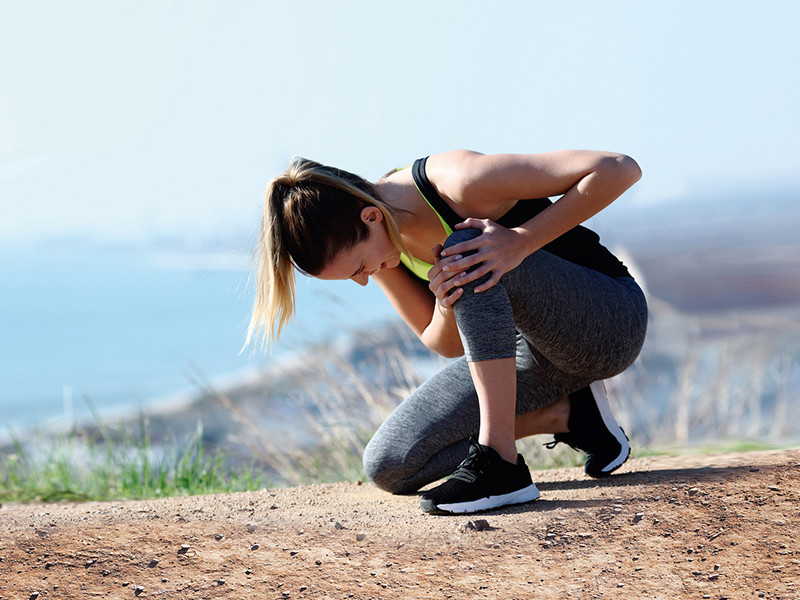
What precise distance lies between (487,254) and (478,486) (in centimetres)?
56

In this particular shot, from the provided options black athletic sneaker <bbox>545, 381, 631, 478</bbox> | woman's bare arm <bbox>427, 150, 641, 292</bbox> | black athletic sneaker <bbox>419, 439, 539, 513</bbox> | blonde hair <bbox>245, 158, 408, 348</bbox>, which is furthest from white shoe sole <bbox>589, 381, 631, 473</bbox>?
blonde hair <bbox>245, 158, 408, 348</bbox>

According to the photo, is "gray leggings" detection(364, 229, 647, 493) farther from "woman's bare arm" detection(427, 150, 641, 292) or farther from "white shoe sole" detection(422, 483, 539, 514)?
"white shoe sole" detection(422, 483, 539, 514)

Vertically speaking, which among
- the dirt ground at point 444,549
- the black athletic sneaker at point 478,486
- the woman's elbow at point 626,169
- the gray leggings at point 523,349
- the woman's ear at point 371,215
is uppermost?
the woman's elbow at point 626,169

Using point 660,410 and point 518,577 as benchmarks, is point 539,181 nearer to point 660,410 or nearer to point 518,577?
point 518,577

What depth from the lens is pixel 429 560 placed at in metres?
1.64

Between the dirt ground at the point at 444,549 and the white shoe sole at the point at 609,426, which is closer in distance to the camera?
the dirt ground at the point at 444,549

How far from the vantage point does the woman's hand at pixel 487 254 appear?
74.2 inches

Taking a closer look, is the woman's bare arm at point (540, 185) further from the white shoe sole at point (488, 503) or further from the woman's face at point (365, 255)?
the white shoe sole at point (488, 503)

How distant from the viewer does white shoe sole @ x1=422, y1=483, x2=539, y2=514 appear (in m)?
1.93

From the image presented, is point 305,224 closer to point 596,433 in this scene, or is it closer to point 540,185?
point 540,185

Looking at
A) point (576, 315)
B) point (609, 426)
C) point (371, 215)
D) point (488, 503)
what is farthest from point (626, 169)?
point (488, 503)

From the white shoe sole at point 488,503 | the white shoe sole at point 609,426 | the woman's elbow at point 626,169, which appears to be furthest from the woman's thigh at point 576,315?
the white shoe sole at point 488,503

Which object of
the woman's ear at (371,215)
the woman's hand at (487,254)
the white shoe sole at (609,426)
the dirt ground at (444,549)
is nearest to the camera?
the dirt ground at (444,549)

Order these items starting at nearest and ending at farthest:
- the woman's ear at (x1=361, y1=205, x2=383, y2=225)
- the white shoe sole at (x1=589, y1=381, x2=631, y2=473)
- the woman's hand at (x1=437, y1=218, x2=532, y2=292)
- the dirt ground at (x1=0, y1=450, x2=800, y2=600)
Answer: the dirt ground at (x1=0, y1=450, x2=800, y2=600) < the woman's hand at (x1=437, y1=218, x2=532, y2=292) < the woman's ear at (x1=361, y1=205, x2=383, y2=225) < the white shoe sole at (x1=589, y1=381, x2=631, y2=473)
